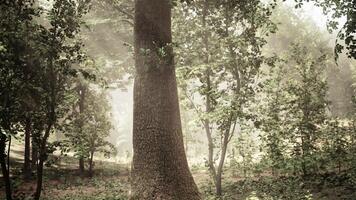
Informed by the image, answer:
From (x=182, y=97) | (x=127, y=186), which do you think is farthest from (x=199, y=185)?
(x=182, y=97)

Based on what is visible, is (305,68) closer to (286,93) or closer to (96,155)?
(286,93)

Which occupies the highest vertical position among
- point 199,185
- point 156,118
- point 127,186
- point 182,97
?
point 182,97

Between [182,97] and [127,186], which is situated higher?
[182,97]

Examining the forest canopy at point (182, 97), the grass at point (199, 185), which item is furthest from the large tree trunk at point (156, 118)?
the grass at point (199, 185)

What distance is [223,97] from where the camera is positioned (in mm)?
11359

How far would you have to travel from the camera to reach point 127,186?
1739cm

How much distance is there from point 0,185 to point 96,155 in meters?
16.6

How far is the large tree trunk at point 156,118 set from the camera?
9500 mm

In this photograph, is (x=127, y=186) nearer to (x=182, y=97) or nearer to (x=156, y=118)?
(x=182, y=97)

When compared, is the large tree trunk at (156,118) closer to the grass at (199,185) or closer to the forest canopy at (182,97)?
the forest canopy at (182,97)

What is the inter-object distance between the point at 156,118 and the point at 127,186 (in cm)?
855

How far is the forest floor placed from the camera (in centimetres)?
1096

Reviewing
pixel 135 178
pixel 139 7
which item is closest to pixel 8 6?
pixel 139 7

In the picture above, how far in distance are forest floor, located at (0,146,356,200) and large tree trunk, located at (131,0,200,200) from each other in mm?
2152
